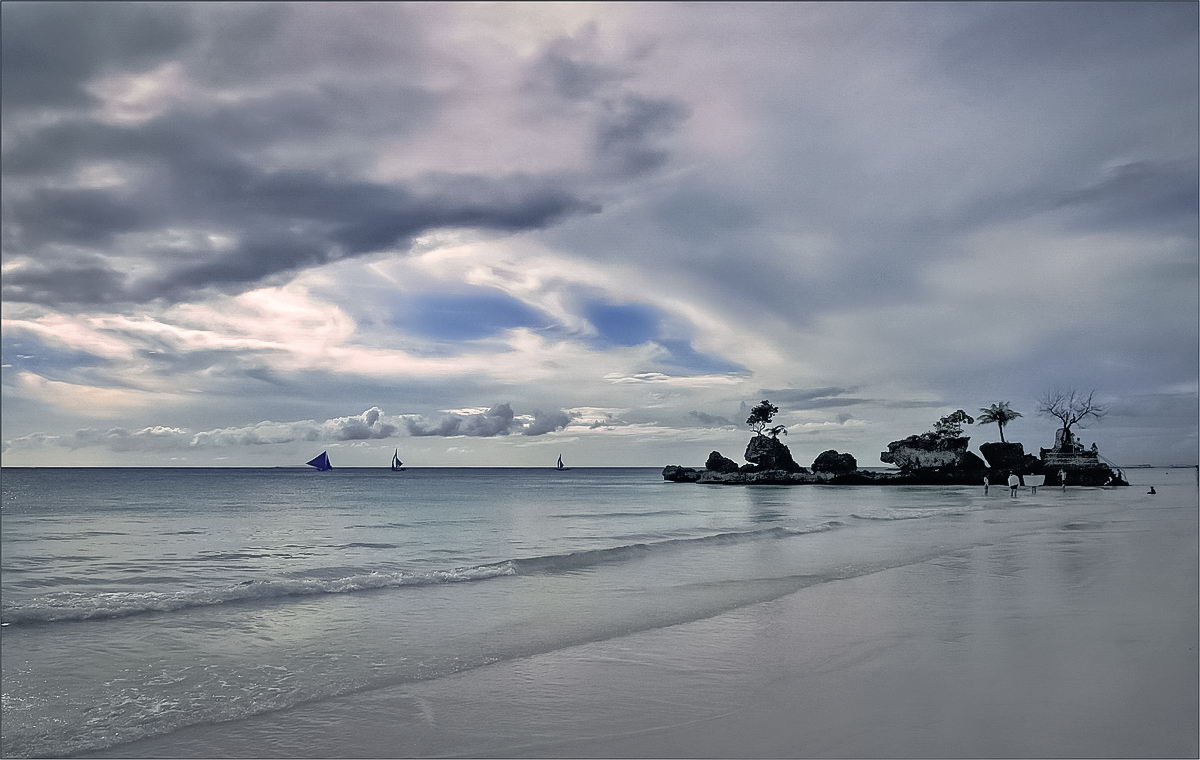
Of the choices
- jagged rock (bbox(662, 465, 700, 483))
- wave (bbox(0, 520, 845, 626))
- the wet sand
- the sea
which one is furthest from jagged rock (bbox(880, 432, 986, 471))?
the wet sand

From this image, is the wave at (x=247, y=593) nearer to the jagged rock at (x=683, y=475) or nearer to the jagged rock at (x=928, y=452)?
the jagged rock at (x=928, y=452)

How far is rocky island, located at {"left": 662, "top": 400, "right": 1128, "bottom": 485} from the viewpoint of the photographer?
87438 millimetres

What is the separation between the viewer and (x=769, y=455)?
104312 mm

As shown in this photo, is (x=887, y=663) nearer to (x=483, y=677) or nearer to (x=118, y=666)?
(x=483, y=677)

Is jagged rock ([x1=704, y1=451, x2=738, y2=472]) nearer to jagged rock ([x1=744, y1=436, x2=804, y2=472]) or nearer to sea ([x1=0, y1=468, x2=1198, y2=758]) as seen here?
jagged rock ([x1=744, y1=436, x2=804, y2=472])

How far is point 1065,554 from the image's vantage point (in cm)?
1723

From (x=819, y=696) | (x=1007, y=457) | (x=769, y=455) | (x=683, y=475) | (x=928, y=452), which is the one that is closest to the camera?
(x=819, y=696)

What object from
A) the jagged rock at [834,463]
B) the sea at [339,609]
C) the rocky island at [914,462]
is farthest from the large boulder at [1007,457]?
the sea at [339,609]

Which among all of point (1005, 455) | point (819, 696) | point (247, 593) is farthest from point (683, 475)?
point (819, 696)

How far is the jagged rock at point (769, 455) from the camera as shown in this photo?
10288cm

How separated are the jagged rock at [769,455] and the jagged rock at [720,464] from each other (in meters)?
2.54

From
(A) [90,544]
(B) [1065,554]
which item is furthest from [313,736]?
(A) [90,544]

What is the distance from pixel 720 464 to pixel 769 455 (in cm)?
761

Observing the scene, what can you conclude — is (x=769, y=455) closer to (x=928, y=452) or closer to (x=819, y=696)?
(x=928, y=452)
